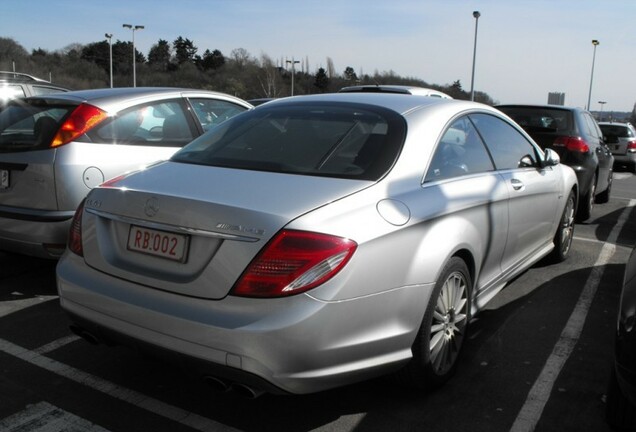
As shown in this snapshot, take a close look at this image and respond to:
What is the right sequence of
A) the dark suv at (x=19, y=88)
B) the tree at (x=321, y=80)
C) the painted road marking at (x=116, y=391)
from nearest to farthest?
the painted road marking at (x=116, y=391)
the dark suv at (x=19, y=88)
the tree at (x=321, y=80)

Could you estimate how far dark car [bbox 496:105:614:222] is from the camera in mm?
7488

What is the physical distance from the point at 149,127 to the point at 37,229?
128 centimetres

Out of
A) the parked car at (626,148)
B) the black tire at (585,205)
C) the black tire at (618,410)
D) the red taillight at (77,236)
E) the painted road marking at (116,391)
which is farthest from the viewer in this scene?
the parked car at (626,148)

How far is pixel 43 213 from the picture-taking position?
4.24m

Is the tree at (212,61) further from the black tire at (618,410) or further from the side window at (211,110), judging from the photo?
the black tire at (618,410)

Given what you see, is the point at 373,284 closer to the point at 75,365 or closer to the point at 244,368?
the point at 244,368

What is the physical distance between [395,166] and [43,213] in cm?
277

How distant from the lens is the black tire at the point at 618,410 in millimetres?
2597

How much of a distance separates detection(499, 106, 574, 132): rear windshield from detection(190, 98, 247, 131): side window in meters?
4.09

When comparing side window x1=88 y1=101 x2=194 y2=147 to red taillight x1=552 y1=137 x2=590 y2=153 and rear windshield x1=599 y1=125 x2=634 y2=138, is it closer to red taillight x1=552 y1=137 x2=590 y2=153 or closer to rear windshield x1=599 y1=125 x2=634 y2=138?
red taillight x1=552 y1=137 x2=590 y2=153

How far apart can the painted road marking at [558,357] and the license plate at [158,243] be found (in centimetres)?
176

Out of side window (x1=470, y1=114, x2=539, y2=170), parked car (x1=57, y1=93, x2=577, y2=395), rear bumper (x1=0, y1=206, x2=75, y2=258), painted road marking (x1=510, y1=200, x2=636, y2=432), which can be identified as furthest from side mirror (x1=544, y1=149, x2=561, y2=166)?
rear bumper (x1=0, y1=206, x2=75, y2=258)

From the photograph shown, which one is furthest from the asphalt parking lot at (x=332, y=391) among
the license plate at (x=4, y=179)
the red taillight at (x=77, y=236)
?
the license plate at (x=4, y=179)

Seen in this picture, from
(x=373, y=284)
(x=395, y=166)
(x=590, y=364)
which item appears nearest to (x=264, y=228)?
(x=373, y=284)
